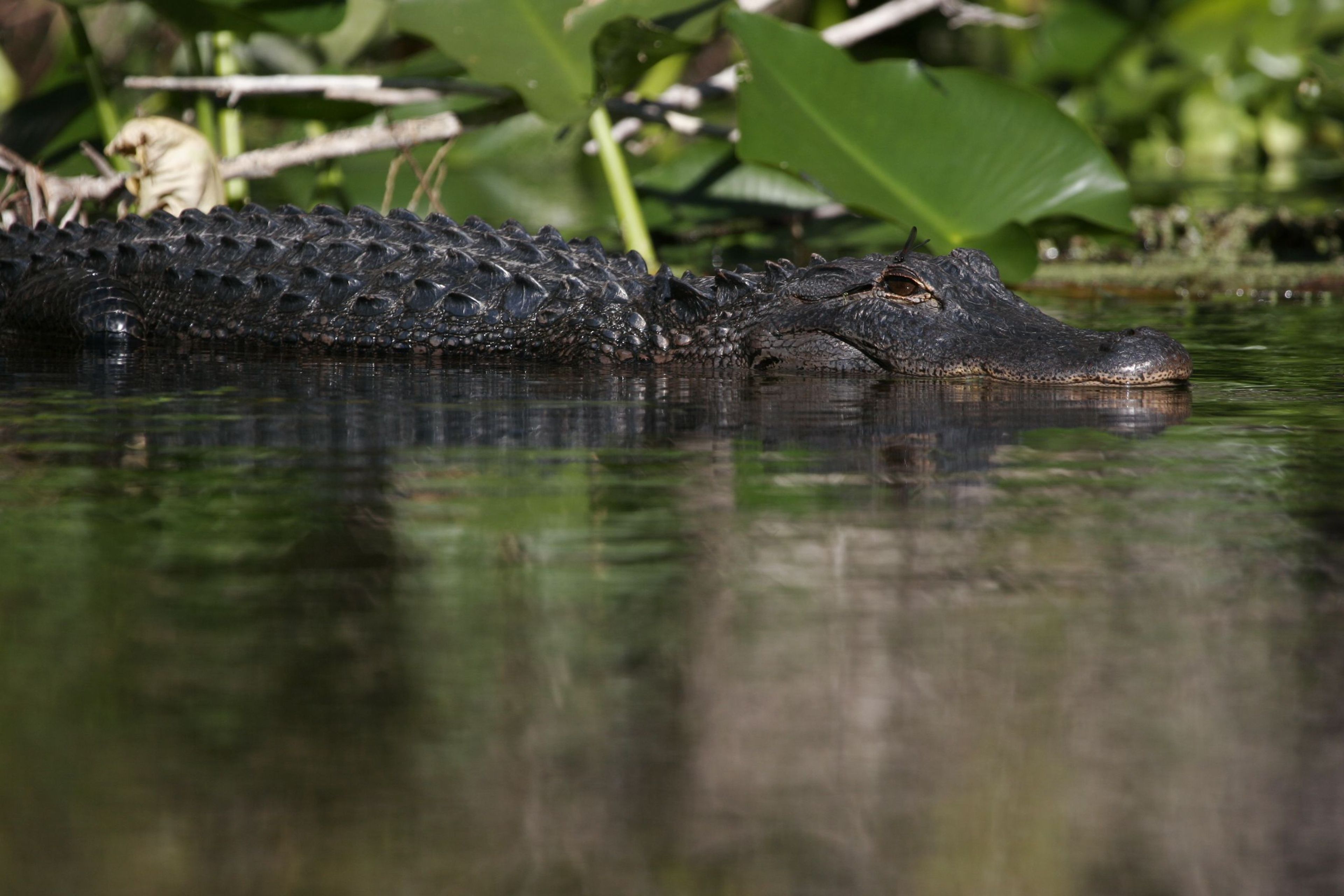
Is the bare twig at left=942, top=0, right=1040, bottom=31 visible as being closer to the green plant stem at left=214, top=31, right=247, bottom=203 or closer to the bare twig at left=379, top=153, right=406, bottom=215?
the bare twig at left=379, top=153, right=406, bottom=215

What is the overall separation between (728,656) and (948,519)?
87 cm

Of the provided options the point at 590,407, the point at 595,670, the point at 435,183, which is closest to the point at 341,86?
the point at 435,183

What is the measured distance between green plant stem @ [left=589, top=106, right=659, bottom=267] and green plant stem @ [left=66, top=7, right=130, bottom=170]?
2608mm

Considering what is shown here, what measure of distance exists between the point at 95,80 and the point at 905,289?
505 cm

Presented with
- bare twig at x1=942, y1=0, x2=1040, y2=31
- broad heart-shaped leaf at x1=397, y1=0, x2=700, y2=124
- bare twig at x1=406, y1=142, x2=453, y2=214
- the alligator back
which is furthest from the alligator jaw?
bare twig at x1=942, y1=0, x2=1040, y2=31

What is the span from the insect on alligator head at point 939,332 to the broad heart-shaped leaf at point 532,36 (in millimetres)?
1616

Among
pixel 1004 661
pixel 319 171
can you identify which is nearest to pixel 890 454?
pixel 1004 661

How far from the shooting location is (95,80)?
8469 mm

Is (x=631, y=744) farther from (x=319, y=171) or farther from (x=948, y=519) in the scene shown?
(x=319, y=171)

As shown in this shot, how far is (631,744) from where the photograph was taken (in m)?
1.91

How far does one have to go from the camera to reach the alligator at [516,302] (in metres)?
4.98

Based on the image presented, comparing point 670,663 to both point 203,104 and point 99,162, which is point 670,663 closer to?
point 99,162

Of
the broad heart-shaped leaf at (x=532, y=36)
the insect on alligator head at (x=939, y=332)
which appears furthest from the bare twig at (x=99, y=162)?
the insect on alligator head at (x=939, y=332)

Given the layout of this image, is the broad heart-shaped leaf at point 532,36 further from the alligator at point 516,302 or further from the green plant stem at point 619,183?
the alligator at point 516,302
